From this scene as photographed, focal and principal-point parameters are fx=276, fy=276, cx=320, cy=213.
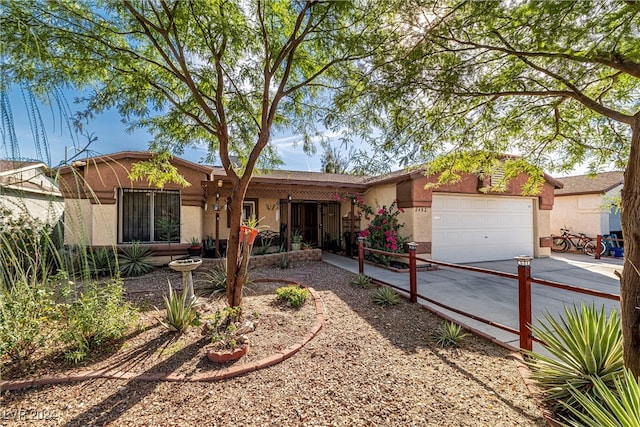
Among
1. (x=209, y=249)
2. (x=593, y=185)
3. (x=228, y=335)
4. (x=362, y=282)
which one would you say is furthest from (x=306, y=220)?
(x=593, y=185)

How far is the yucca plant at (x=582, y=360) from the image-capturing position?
2.51 m

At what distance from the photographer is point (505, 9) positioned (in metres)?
2.92

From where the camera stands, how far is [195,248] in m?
8.91

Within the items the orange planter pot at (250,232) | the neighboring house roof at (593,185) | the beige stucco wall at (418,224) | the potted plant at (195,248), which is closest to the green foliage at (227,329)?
the orange planter pot at (250,232)

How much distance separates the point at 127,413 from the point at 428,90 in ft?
16.0

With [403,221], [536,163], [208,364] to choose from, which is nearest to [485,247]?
[403,221]

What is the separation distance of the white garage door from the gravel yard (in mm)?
6130

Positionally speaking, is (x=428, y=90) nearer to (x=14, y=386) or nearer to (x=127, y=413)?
(x=127, y=413)

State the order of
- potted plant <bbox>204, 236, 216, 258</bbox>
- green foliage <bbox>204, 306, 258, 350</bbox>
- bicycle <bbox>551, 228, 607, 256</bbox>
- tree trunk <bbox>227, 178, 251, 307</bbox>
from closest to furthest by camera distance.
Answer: green foliage <bbox>204, 306, 258, 350</bbox>, tree trunk <bbox>227, 178, 251, 307</bbox>, potted plant <bbox>204, 236, 216, 258</bbox>, bicycle <bbox>551, 228, 607, 256</bbox>

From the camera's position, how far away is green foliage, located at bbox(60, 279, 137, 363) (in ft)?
10.7

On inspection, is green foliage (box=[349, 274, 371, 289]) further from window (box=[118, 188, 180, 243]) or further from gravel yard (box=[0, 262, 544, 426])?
window (box=[118, 188, 180, 243])

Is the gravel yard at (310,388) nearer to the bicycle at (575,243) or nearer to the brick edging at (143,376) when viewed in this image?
the brick edging at (143,376)

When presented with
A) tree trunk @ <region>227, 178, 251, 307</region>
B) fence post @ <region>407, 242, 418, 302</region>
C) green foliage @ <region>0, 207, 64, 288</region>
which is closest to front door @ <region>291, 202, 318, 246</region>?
fence post @ <region>407, 242, 418, 302</region>

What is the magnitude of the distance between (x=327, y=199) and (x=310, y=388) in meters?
7.76
